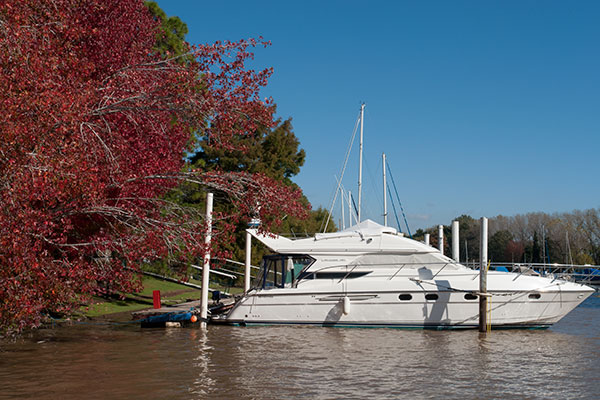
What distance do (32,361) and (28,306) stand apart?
3.49 m

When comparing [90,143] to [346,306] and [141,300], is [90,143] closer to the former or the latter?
[346,306]

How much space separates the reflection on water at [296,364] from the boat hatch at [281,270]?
1846mm

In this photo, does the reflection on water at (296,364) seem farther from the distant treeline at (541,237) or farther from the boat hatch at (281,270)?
the distant treeline at (541,237)

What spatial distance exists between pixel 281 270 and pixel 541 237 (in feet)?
297

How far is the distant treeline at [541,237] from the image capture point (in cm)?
9000

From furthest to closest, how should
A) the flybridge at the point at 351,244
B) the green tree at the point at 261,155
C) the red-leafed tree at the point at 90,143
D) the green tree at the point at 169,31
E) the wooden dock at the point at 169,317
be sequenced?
1. the green tree at the point at 261,155
2. the green tree at the point at 169,31
3. the flybridge at the point at 351,244
4. the wooden dock at the point at 169,317
5. the red-leafed tree at the point at 90,143

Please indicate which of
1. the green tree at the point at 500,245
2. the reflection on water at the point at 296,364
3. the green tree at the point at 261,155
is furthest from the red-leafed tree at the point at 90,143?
the green tree at the point at 500,245

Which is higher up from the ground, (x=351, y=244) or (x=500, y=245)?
(x=500, y=245)

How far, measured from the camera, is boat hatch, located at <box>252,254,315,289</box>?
2141cm

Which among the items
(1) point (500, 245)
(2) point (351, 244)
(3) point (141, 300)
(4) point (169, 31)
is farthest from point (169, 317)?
(1) point (500, 245)

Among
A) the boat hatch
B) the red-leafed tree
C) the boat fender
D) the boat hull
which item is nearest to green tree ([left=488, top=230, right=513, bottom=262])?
the boat hull

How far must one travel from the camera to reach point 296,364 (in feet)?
45.6

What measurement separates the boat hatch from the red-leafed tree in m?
6.59

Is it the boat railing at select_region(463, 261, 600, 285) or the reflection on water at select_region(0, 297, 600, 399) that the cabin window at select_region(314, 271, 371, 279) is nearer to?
Answer: the reflection on water at select_region(0, 297, 600, 399)
